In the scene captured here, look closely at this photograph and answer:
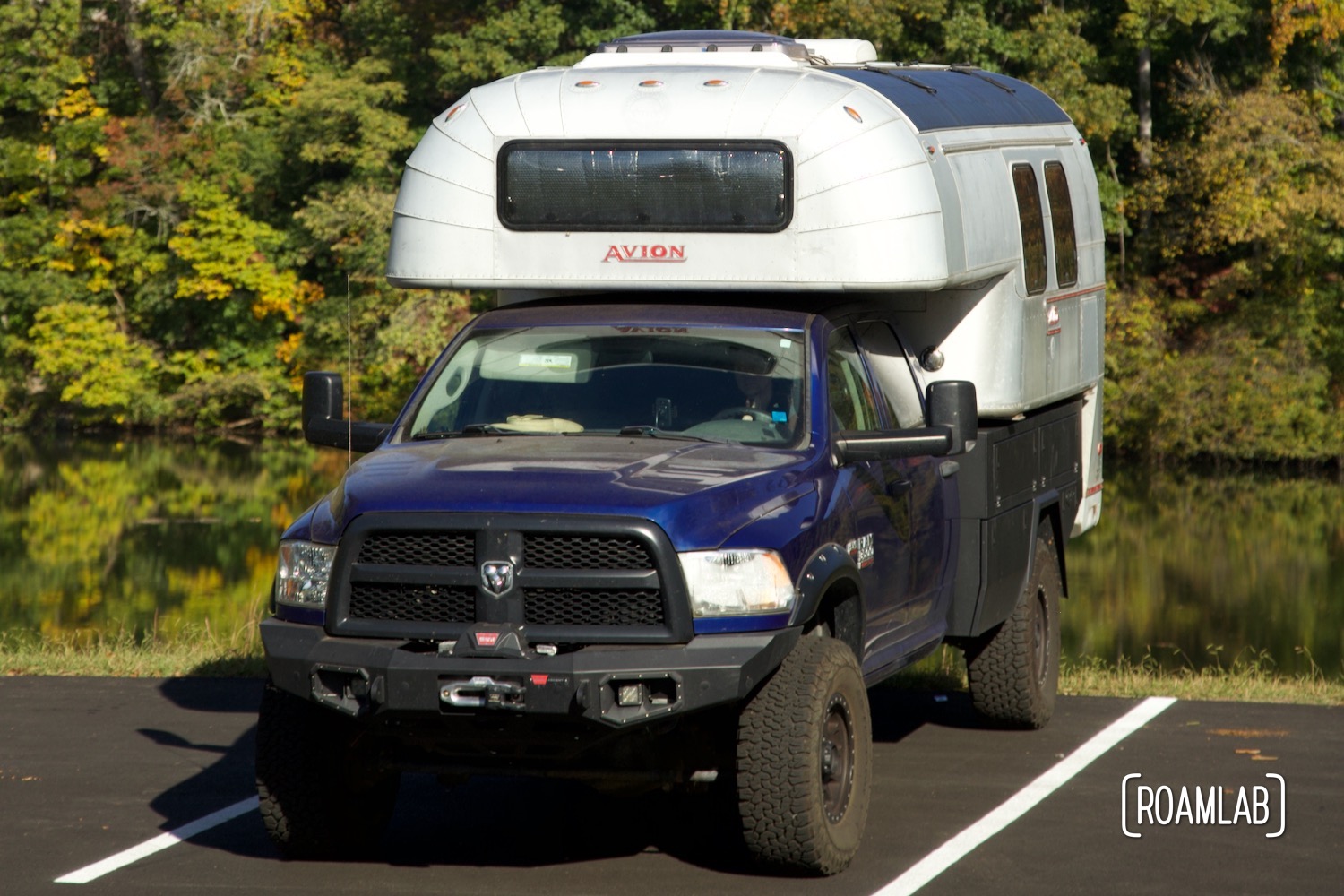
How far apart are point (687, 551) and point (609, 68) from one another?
3.41 meters

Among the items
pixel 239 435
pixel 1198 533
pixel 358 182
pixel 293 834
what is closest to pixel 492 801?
pixel 293 834

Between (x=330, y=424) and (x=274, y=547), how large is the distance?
25.1 metres

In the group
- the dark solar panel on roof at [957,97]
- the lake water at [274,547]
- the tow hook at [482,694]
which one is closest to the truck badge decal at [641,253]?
the dark solar panel on roof at [957,97]

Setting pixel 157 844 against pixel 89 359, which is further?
pixel 89 359

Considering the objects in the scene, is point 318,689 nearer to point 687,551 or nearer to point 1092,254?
point 687,551

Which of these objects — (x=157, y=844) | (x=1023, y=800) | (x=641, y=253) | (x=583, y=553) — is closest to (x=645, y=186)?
(x=641, y=253)

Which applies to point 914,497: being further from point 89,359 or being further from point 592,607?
point 89,359

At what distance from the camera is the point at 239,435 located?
48438mm

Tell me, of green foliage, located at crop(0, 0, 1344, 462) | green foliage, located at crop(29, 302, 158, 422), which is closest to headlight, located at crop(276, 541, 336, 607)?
green foliage, located at crop(0, 0, 1344, 462)

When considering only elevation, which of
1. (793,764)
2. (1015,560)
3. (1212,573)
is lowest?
(1212,573)

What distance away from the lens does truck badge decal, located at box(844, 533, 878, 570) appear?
7697 millimetres

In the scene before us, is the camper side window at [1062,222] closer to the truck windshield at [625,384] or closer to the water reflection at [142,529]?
the truck windshield at [625,384]

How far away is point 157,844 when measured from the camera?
7820 mm

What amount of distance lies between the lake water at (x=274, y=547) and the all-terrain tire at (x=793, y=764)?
1450 centimetres
